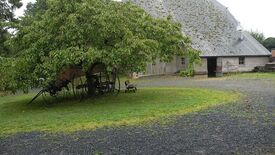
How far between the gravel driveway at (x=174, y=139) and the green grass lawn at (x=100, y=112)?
1.03 m

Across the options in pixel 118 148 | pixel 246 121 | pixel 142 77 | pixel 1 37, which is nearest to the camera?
pixel 118 148

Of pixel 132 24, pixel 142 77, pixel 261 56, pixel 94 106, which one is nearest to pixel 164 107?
pixel 94 106

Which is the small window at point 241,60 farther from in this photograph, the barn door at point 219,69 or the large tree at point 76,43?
the large tree at point 76,43

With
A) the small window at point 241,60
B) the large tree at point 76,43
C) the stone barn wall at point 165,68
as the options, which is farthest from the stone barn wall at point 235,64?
the large tree at point 76,43

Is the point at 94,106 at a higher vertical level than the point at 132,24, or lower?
lower

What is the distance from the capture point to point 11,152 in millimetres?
9484

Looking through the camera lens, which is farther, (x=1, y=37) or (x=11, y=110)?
(x=1, y=37)

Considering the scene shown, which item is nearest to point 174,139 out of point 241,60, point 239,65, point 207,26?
point 239,65

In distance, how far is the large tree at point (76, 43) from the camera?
16531mm

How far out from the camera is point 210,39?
1572 inches

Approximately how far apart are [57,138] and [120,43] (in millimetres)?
7385

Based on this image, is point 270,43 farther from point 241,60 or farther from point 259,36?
point 241,60

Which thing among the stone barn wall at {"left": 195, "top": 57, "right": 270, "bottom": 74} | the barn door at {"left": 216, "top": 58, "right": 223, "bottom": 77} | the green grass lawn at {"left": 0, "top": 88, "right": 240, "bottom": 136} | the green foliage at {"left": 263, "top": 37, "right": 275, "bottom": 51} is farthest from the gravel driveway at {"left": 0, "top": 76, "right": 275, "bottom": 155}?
the green foliage at {"left": 263, "top": 37, "right": 275, "bottom": 51}

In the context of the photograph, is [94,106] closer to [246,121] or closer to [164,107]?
[164,107]
